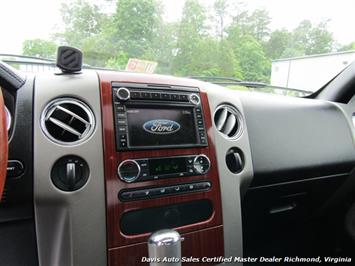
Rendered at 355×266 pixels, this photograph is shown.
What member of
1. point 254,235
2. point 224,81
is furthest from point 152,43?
point 254,235

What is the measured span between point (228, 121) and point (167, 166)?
37 cm

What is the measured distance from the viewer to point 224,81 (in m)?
1.62

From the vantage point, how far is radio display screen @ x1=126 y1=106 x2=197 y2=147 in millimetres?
1032

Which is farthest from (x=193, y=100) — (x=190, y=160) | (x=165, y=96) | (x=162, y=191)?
(x=162, y=191)

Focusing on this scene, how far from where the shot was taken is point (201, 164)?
1.12 meters

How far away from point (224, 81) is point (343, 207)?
3.28 feet

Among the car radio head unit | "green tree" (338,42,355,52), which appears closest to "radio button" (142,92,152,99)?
the car radio head unit

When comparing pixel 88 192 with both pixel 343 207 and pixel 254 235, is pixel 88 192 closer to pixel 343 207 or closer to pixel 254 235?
pixel 254 235

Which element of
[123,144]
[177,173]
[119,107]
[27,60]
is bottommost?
[177,173]

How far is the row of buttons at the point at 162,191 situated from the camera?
985 mm

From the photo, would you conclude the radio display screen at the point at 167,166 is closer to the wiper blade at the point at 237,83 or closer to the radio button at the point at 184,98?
the radio button at the point at 184,98

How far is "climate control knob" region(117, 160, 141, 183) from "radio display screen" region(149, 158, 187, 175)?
0.05 meters

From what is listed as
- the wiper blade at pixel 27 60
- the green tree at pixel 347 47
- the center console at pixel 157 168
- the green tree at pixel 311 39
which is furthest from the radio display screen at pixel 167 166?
the green tree at pixel 347 47

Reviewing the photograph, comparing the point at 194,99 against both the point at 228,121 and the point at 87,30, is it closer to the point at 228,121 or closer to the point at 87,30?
the point at 228,121
